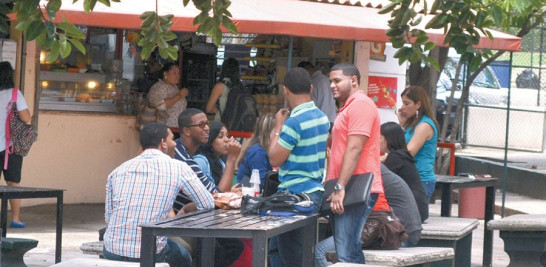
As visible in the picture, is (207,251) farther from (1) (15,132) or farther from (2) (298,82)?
(1) (15,132)

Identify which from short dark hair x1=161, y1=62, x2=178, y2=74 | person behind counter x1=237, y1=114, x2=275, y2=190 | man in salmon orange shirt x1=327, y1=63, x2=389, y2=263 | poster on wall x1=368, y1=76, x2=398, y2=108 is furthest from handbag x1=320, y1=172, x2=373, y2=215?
poster on wall x1=368, y1=76, x2=398, y2=108

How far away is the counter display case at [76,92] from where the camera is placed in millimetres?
12492

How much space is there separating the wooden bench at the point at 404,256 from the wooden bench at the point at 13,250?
2257 mm

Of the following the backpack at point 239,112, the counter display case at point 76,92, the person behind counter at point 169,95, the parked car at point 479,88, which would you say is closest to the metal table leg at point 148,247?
the counter display case at point 76,92

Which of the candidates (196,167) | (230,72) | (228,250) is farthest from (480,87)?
(196,167)

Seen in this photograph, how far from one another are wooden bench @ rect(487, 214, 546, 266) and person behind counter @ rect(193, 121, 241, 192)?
2.17 meters

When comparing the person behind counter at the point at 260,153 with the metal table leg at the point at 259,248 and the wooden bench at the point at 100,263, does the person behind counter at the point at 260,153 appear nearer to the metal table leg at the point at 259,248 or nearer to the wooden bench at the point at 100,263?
the wooden bench at the point at 100,263

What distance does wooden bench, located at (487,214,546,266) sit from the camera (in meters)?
8.34

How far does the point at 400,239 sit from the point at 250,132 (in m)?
5.77

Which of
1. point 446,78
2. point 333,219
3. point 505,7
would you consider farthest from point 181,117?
point 446,78

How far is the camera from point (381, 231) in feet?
23.3

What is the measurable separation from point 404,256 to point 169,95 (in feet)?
21.4

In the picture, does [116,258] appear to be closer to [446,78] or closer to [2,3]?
[2,3]

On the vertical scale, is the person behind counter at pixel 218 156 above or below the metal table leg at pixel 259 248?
above
